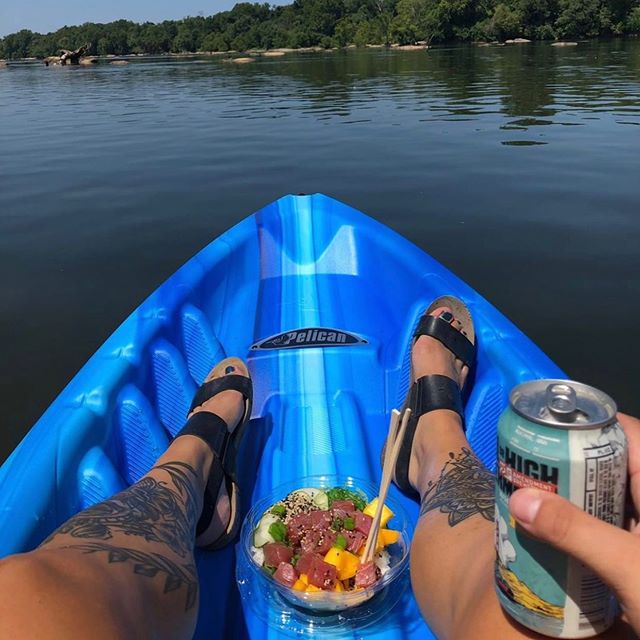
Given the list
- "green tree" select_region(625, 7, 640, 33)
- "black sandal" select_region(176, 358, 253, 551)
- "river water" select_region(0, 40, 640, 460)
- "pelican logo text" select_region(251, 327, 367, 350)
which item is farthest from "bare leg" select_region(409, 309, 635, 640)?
"green tree" select_region(625, 7, 640, 33)

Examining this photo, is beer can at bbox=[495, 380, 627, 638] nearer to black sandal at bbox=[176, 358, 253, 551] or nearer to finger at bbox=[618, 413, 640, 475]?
finger at bbox=[618, 413, 640, 475]

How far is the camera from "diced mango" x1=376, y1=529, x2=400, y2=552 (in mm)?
1831

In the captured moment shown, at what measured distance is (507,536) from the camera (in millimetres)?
925

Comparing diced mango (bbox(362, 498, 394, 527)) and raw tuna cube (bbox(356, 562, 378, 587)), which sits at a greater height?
diced mango (bbox(362, 498, 394, 527))

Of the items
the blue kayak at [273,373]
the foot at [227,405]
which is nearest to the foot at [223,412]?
the foot at [227,405]

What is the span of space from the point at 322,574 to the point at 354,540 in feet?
0.54

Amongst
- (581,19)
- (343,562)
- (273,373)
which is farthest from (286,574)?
(581,19)

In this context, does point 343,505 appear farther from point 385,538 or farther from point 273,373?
point 273,373

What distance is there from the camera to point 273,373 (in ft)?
9.76

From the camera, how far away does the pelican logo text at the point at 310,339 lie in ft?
10.3

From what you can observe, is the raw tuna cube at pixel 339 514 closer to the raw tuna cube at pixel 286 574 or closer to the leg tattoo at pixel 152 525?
the raw tuna cube at pixel 286 574

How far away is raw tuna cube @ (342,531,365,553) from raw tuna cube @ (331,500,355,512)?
11 centimetres

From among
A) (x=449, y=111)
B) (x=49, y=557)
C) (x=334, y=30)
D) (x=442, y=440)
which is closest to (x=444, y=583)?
(x=442, y=440)

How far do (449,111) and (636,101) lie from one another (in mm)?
3675
